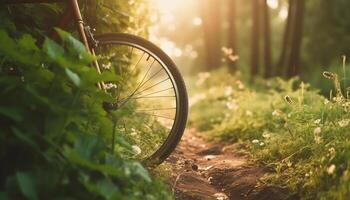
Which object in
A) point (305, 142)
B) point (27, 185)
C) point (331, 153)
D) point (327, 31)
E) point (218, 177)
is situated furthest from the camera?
point (327, 31)

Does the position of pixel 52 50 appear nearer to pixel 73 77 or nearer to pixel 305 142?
pixel 73 77

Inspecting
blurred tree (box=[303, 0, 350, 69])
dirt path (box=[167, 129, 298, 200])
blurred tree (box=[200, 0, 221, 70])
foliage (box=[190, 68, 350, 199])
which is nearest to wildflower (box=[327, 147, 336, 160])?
foliage (box=[190, 68, 350, 199])

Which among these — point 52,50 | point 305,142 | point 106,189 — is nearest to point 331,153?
point 305,142

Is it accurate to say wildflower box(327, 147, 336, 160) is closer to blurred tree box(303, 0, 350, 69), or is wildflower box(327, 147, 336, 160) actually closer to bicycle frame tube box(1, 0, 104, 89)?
bicycle frame tube box(1, 0, 104, 89)

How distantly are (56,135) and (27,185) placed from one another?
347mm

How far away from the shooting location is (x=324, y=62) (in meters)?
22.4

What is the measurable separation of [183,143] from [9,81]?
11.9ft

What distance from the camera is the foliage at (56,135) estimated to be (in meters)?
2.91

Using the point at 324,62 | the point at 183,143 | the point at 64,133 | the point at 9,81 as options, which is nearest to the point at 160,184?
the point at 64,133

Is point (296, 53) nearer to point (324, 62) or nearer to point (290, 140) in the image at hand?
point (290, 140)

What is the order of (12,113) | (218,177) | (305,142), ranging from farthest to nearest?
1. (218,177)
2. (305,142)
3. (12,113)

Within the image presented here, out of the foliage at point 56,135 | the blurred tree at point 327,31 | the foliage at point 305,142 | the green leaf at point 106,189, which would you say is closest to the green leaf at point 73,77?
the foliage at point 56,135

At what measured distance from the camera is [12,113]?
304 cm

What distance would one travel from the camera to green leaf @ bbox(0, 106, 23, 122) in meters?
3.03
